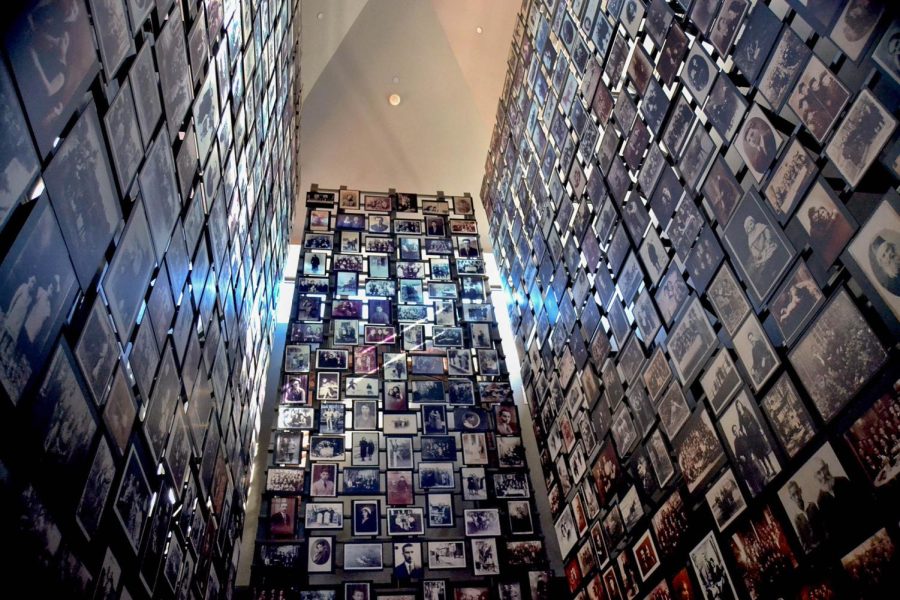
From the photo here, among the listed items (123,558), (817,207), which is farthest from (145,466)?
(817,207)

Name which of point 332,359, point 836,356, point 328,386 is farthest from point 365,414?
point 836,356

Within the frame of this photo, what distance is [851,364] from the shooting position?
14.2 ft

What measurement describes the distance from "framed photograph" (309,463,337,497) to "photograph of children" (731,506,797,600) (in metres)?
5.94

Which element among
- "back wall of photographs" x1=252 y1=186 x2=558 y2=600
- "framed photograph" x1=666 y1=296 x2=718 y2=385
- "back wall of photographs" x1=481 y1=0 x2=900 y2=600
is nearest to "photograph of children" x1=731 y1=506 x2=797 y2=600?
"back wall of photographs" x1=481 y1=0 x2=900 y2=600

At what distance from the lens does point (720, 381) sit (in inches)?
227

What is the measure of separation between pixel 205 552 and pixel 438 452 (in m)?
4.18

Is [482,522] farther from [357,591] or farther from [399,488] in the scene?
[357,591]

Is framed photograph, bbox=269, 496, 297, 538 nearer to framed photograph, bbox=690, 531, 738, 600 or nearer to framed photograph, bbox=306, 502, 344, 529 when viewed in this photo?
framed photograph, bbox=306, 502, 344, 529

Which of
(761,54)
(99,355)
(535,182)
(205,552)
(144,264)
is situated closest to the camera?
(99,355)

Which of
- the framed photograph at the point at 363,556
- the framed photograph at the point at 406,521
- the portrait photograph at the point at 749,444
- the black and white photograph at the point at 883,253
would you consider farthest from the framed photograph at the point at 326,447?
the black and white photograph at the point at 883,253

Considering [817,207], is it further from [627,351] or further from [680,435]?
[627,351]

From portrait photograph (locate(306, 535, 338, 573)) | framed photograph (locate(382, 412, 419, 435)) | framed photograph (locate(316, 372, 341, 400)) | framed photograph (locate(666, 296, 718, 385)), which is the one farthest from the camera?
framed photograph (locate(316, 372, 341, 400))

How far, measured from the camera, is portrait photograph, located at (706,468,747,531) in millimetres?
5477

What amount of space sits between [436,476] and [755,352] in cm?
600
